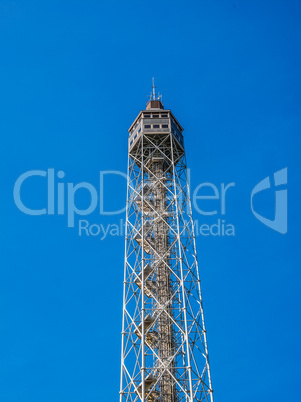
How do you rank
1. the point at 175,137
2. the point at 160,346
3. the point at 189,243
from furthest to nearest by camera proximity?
the point at 175,137 < the point at 189,243 < the point at 160,346

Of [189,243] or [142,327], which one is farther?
[189,243]

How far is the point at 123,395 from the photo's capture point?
37.8 metres

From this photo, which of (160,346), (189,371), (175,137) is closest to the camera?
(189,371)

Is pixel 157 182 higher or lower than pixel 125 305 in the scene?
higher

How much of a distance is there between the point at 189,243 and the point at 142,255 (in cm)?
407

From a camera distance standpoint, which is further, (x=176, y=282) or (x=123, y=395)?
(x=176, y=282)

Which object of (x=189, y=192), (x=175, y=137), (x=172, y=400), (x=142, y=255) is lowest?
(x=172, y=400)

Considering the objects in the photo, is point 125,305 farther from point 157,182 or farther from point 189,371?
point 157,182

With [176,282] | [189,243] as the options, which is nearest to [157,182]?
[189,243]

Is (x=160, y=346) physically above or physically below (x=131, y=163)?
below

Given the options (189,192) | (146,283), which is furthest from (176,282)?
(189,192)

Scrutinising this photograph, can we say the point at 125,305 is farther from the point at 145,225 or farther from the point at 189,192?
the point at 189,192

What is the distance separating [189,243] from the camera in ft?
146

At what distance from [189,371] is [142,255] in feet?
30.9
